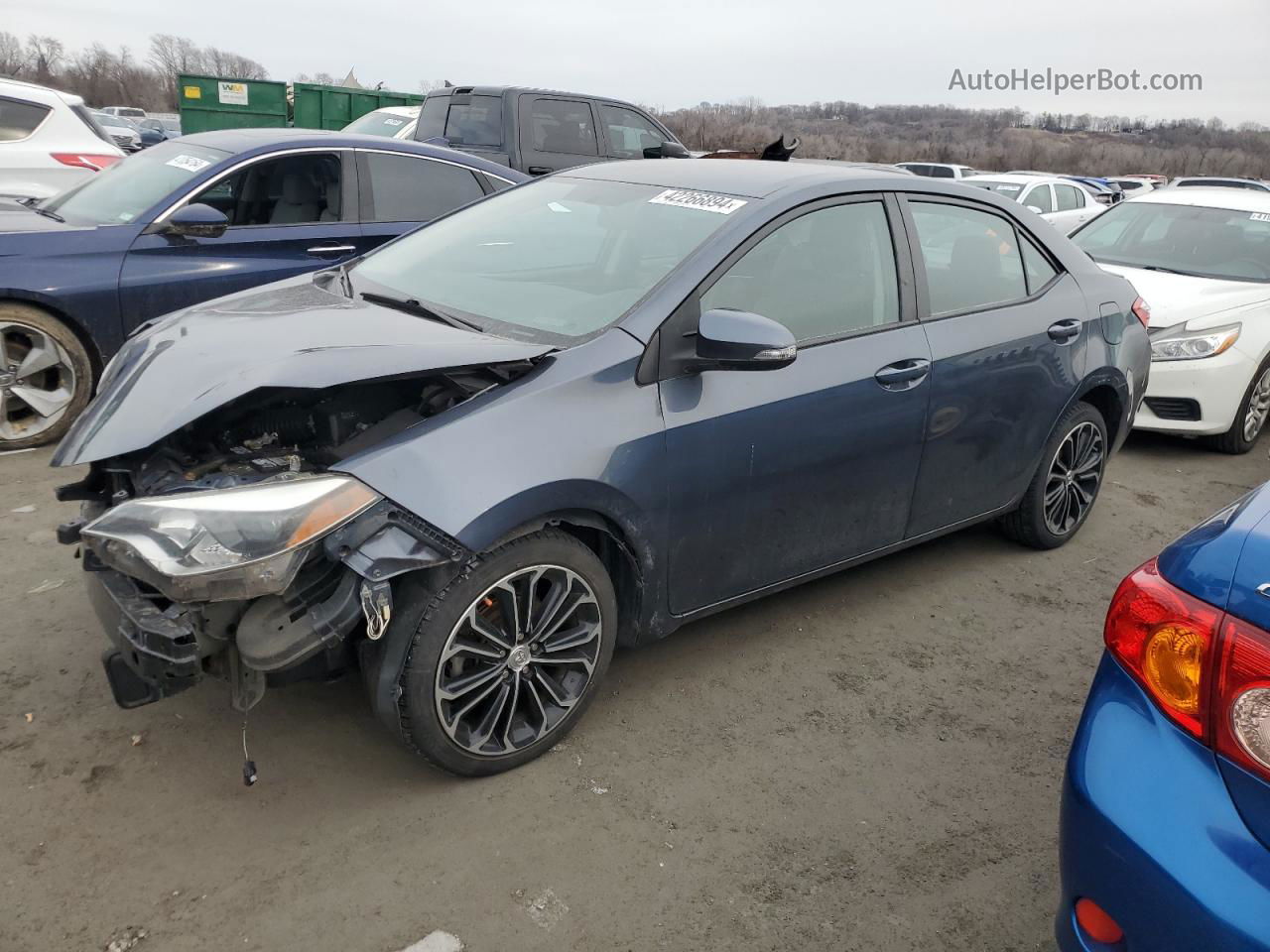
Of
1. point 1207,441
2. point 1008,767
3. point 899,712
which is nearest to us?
point 1008,767

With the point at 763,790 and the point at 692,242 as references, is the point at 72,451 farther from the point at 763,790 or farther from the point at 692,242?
the point at 763,790

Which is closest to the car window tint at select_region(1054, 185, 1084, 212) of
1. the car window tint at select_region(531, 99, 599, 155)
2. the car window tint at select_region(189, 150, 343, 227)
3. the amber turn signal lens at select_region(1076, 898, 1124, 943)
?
the car window tint at select_region(531, 99, 599, 155)

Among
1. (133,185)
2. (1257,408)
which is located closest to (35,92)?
(133,185)

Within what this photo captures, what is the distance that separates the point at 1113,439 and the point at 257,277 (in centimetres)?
456

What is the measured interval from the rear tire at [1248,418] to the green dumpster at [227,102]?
55.3 feet

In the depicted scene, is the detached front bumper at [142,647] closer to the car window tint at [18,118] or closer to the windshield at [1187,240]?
the windshield at [1187,240]

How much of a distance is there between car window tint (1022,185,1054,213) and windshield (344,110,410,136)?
8.67 metres

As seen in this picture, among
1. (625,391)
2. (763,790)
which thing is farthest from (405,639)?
(763,790)

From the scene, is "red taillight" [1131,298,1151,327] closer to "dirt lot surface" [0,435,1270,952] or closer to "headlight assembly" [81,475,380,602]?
"dirt lot surface" [0,435,1270,952]

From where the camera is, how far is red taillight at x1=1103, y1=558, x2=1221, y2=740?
5.58 ft

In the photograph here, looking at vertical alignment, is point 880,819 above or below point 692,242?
below

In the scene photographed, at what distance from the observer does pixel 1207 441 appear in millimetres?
6695

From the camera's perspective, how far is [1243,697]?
163 cm

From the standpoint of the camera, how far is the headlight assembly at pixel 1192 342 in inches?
244
